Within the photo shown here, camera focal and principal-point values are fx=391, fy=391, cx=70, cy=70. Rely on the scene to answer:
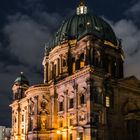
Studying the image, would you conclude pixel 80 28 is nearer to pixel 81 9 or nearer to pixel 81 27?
pixel 81 27

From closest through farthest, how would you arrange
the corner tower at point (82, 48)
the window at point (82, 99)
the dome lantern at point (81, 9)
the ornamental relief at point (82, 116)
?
1. the ornamental relief at point (82, 116)
2. the window at point (82, 99)
3. the corner tower at point (82, 48)
4. the dome lantern at point (81, 9)

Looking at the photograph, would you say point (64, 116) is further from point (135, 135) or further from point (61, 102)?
point (135, 135)

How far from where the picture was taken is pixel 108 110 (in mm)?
73562

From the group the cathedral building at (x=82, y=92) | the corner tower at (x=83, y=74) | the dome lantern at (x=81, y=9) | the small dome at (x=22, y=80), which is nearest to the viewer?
the corner tower at (x=83, y=74)

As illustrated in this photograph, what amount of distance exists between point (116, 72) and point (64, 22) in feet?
61.3

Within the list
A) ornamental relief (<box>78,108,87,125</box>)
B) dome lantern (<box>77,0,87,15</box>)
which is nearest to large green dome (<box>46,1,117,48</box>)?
dome lantern (<box>77,0,87,15</box>)

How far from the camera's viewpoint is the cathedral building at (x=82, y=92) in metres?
71.5

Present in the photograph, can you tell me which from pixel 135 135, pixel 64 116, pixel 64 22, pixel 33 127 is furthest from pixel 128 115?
pixel 64 22

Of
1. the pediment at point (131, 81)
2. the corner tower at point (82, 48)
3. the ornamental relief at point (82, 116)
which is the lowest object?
the ornamental relief at point (82, 116)

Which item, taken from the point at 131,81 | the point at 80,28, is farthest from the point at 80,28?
the point at 131,81

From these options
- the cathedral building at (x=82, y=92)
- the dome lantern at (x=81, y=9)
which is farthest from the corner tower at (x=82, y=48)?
the dome lantern at (x=81, y=9)

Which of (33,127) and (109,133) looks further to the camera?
(33,127)

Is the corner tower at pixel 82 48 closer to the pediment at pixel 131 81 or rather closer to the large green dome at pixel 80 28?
the large green dome at pixel 80 28

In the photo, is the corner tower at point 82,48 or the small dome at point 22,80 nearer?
the corner tower at point 82,48
